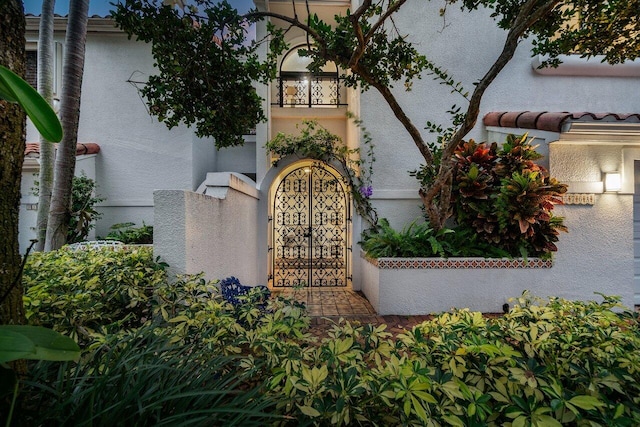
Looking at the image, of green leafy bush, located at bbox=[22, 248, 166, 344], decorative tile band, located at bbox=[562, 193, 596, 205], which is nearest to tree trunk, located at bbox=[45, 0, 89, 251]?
green leafy bush, located at bbox=[22, 248, 166, 344]

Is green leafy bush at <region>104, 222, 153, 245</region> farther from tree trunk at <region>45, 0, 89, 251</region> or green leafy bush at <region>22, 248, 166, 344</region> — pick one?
green leafy bush at <region>22, 248, 166, 344</region>

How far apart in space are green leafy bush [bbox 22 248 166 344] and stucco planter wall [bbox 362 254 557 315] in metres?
3.69

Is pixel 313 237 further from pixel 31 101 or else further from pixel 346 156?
pixel 31 101

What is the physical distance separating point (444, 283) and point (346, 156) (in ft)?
11.0

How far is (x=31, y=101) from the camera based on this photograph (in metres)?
0.75

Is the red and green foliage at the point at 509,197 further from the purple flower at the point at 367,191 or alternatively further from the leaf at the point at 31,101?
the leaf at the point at 31,101

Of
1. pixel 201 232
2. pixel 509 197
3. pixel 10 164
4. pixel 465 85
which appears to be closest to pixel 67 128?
pixel 201 232

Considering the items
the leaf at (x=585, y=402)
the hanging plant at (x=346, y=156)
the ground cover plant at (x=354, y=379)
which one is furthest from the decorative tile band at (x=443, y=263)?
the leaf at (x=585, y=402)

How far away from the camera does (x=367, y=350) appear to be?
68.6 inches

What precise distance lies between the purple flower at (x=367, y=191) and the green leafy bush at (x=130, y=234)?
499cm

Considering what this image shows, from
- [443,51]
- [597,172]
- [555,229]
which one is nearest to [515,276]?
[555,229]

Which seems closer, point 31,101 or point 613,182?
point 31,101

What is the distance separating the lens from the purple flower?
22.0 feet

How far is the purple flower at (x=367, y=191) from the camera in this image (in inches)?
264
